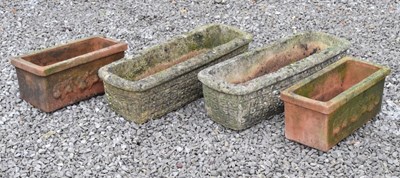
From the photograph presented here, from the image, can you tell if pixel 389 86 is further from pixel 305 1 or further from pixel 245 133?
pixel 305 1

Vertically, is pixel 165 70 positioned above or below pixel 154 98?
above

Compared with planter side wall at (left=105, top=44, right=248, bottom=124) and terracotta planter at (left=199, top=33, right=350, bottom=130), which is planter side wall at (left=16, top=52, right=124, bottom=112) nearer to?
planter side wall at (left=105, top=44, right=248, bottom=124)

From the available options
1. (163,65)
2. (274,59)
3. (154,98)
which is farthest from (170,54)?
(274,59)

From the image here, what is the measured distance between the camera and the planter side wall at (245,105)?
166 inches

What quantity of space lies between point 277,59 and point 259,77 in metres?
0.67

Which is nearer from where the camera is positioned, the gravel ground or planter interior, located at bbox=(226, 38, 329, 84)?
the gravel ground

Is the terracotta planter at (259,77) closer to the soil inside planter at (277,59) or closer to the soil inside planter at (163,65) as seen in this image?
the soil inside planter at (277,59)

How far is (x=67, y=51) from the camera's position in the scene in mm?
5195

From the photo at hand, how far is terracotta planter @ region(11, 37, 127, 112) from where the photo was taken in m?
4.68

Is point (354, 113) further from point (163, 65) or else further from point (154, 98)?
point (163, 65)

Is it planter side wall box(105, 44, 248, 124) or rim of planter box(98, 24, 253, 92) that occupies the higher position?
rim of planter box(98, 24, 253, 92)

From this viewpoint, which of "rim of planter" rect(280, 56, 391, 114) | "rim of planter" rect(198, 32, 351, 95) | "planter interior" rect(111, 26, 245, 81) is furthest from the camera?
Result: "planter interior" rect(111, 26, 245, 81)

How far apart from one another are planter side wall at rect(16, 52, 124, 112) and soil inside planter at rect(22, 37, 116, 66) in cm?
22

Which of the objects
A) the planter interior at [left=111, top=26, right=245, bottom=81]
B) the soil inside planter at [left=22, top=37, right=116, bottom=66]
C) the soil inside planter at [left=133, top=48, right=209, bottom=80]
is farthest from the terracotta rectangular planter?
the soil inside planter at [left=22, top=37, right=116, bottom=66]
